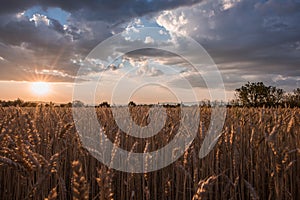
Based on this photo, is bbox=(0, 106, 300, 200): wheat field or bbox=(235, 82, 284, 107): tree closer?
bbox=(0, 106, 300, 200): wheat field

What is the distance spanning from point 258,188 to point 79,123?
8.74 feet

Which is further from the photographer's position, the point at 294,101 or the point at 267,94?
the point at 267,94

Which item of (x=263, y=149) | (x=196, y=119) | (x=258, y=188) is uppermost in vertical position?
(x=196, y=119)

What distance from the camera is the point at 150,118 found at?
16.7ft

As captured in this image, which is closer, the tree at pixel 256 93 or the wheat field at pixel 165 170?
the wheat field at pixel 165 170

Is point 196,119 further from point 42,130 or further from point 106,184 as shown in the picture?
point 106,184

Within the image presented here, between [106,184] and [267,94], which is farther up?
[267,94]

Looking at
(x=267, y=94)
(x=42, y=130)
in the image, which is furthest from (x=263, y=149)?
(x=267, y=94)

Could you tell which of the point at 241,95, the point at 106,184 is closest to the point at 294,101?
the point at 241,95

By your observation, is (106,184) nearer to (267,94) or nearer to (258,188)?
A: (258,188)

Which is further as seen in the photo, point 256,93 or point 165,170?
point 256,93

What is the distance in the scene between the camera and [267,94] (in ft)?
111

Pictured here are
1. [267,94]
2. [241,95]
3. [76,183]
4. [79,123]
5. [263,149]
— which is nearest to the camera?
[76,183]

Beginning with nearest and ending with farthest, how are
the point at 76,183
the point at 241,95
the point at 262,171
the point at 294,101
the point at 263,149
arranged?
the point at 76,183 → the point at 262,171 → the point at 263,149 → the point at 294,101 → the point at 241,95
